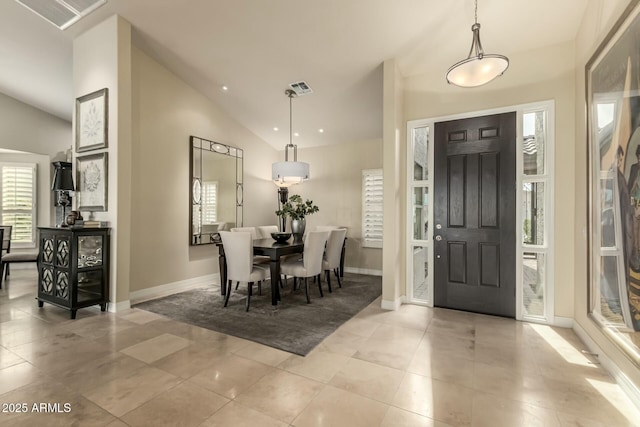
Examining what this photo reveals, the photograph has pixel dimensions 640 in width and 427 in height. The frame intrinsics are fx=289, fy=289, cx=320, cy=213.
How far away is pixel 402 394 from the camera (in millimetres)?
1945

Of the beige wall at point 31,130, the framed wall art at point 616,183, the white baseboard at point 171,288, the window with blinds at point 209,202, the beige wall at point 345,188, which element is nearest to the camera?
the framed wall art at point 616,183

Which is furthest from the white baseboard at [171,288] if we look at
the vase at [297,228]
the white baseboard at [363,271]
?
the white baseboard at [363,271]

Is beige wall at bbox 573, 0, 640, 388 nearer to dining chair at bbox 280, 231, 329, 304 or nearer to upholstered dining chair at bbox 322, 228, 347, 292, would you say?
dining chair at bbox 280, 231, 329, 304

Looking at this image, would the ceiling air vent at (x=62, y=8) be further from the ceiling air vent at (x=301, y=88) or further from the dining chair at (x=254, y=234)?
the dining chair at (x=254, y=234)

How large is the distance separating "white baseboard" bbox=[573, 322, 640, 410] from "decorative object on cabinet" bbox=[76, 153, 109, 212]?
204 inches

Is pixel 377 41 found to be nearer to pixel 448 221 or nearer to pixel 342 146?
pixel 448 221

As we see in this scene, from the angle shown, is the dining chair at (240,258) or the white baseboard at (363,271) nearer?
the dining chair at (240,258)

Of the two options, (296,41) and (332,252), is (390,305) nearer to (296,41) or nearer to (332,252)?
(332,252)

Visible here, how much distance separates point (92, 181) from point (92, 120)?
31.1 inches

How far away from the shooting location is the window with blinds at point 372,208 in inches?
229

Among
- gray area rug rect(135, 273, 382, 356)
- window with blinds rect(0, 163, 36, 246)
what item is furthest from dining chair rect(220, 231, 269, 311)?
window with blinds rect(0, 163, 36, 246)

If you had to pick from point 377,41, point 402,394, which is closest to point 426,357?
point 402,394

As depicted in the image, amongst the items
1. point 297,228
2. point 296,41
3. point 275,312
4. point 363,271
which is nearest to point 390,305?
point 275,312

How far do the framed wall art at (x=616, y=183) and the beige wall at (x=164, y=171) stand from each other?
5.12 metres
